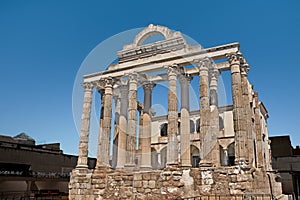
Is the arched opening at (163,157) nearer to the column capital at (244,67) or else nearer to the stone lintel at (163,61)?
the stone lintel at (163,61)

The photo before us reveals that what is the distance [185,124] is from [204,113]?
2.09 m

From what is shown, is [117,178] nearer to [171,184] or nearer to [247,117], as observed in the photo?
[171,184]

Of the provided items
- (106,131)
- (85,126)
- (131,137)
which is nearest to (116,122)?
(85,126)

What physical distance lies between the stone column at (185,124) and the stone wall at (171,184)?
1225mm

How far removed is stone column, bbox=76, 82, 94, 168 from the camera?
23439mm

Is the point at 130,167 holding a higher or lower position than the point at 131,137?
lower

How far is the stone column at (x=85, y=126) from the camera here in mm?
23439

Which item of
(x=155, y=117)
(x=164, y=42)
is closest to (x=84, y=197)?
(x=164, y=42)

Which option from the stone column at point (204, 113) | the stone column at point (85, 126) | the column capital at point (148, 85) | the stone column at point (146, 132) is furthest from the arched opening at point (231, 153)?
the stone column at point (85, 126)

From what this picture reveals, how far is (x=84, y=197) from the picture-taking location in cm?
2166

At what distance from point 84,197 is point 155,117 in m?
15.8

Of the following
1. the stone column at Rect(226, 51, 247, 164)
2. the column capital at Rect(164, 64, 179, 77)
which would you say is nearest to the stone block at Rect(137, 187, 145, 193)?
the stone column at Rect(226, 51, 247, 164)

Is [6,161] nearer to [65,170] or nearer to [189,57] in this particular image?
[65,170]

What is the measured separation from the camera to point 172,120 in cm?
2066
